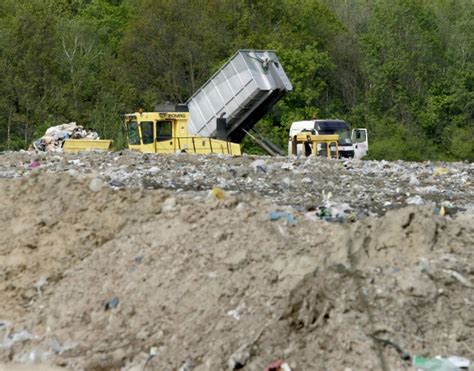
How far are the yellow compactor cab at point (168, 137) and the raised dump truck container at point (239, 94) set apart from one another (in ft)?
4.89

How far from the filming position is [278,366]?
5.55 meters

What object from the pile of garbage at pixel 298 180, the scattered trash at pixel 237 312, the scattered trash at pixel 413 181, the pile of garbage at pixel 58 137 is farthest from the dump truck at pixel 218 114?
the scattered trash at pixel 237 312

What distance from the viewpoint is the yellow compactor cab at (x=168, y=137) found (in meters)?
21.0

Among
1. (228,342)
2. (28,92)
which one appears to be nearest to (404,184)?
(228,342)

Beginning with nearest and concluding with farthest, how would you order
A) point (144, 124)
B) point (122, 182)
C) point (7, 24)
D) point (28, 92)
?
1. point (122, 182)
2. point (144, 124)
3. point (28, 92)
4. point (7, 24)

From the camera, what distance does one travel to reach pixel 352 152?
28766 mm

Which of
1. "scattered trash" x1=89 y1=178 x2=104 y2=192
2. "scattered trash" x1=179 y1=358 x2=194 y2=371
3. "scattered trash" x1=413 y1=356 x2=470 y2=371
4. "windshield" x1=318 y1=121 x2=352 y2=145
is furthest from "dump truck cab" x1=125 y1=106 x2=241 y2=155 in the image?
"scattered trash" x1=413 y1=356 x2=470 y2=371

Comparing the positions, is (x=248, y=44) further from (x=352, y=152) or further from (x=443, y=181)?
(x=443, y=181)

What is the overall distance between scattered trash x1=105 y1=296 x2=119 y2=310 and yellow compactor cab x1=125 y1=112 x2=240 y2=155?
1444 centimetres

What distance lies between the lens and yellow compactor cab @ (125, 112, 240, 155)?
21.0 metres

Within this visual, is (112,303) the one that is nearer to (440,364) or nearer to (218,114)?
(440,364)

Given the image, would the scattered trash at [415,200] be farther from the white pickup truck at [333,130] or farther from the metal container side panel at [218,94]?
the white pickup truck at [333,130]

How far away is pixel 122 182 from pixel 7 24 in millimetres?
29280

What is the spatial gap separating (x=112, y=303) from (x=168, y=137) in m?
14.8
